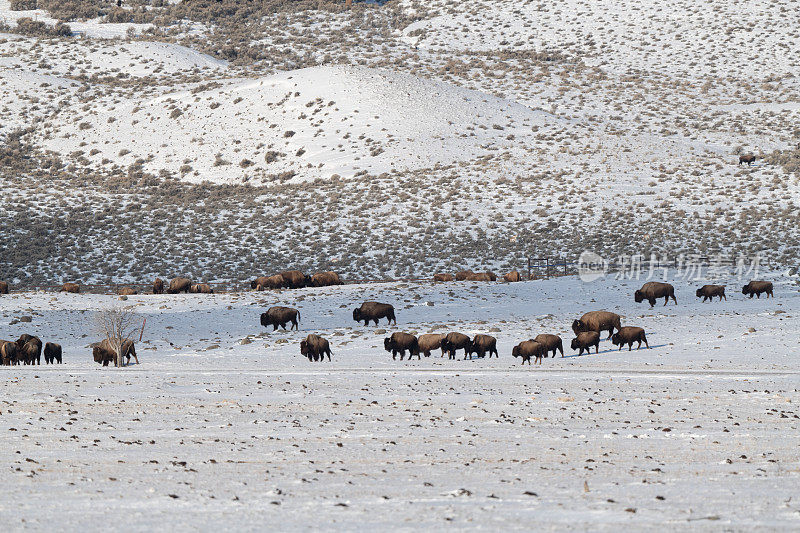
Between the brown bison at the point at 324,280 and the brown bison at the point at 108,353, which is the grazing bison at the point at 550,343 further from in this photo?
the brown bison at the point at 324,280

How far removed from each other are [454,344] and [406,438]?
10.9 m

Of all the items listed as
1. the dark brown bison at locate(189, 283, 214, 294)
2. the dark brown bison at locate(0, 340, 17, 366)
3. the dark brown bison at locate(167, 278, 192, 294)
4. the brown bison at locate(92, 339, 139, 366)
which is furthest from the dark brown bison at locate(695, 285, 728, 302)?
the dark brown bison at locate(0, 340, 17, 366)

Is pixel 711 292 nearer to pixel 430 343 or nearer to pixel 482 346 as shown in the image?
pixel 482 346

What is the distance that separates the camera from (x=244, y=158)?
205 feet

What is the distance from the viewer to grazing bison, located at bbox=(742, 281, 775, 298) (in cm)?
3393

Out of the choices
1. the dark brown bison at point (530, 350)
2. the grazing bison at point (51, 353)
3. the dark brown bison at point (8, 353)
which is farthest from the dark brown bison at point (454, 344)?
the dark brown bison at point (8, 353)

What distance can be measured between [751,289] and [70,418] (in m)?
28.4

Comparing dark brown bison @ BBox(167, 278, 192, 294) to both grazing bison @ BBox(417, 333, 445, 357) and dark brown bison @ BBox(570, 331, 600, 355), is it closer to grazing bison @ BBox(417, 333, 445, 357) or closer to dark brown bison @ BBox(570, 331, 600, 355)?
grazing bison @ BBox(417, 333, 445, 357)

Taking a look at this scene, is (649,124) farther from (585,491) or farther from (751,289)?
(585,491)

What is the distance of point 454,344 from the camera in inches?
870

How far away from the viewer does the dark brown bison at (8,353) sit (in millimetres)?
21891

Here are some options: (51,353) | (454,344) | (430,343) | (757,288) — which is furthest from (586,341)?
(757,288)

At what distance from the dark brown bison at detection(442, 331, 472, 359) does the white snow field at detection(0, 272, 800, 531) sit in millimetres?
318

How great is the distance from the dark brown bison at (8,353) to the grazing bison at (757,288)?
26.4 meters
